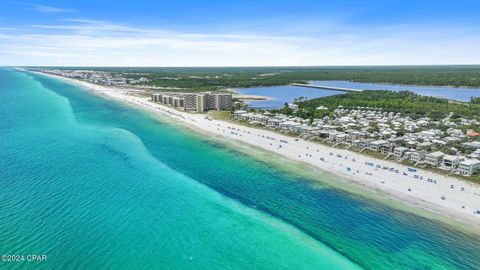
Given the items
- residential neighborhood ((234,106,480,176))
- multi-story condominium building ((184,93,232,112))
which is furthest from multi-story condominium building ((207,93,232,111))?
residential neighborhood ((234,106,480,176))

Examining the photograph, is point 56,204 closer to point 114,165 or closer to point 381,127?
point 114,165

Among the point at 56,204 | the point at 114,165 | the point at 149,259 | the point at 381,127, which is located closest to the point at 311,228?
the point at 149,259

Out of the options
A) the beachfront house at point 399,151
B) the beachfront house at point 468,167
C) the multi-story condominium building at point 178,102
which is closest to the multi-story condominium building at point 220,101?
the multi-story condominium building at point 178,102

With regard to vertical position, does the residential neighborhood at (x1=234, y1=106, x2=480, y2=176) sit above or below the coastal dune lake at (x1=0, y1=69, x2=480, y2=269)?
above

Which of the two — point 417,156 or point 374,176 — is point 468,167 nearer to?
point 417,156

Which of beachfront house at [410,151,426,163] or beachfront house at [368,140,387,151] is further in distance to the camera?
beachfront house at [368,140,387,151]

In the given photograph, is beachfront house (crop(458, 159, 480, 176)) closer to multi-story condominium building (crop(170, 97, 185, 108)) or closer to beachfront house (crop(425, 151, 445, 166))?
beachfront house (crop(425, 151, 445, 166))
